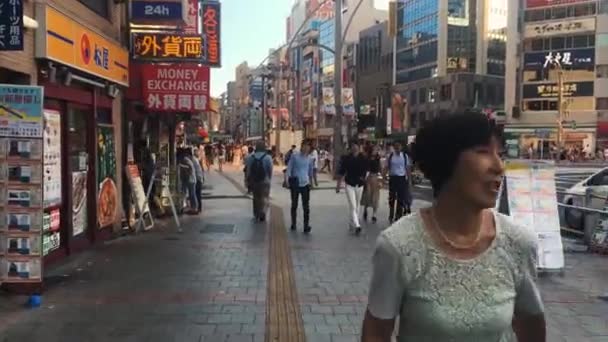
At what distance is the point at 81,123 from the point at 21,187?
140 inches

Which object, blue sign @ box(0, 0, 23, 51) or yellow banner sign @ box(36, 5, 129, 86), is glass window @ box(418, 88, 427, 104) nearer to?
yellow banner sign @ box(36, 5, 129, 86)

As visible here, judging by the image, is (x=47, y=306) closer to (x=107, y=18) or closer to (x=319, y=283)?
(x=319, y=283)

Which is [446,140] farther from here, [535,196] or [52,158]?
[52,158]

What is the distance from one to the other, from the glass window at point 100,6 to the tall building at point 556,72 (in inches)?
2365

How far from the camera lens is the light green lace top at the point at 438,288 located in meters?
2.04

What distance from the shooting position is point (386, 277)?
2068mm

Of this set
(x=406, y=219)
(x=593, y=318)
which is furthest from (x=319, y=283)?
(x=406, y=219)

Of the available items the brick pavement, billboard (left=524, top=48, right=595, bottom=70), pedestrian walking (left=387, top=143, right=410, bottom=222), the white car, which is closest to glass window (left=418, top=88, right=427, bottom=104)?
billboard (left=524, top=48, right=595, bottom=70)

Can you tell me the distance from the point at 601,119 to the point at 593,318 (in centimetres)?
6628

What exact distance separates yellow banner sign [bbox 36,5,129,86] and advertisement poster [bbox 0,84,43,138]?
1.32 m

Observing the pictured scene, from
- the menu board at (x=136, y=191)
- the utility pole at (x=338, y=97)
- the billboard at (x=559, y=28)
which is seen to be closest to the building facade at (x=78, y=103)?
the menu board at (x=136, y=191)

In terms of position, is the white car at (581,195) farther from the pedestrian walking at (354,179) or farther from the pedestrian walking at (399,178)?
the pedestrian walking at (354,179)

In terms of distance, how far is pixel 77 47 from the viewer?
9156 mm

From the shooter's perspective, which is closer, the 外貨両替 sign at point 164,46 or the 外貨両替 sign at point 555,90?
the 外貨両替 sign at point 164,46
